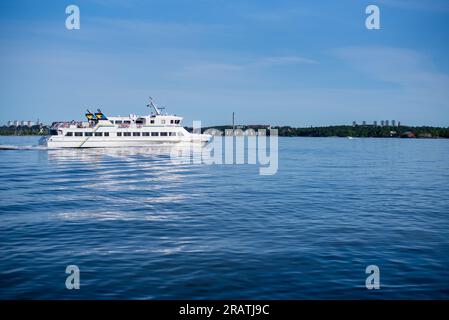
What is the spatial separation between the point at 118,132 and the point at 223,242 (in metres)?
82.3

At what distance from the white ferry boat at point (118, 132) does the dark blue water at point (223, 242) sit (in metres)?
63.3

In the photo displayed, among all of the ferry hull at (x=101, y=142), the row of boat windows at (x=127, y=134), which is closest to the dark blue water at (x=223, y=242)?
the ferry hull at (x=101, y=142)

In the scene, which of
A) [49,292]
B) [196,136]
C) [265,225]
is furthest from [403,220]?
[196,136]

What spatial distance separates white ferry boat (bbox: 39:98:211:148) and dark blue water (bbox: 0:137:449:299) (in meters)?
63.3

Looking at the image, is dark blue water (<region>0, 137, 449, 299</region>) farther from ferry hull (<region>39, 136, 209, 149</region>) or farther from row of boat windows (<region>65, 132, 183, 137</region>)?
row of boat windows (<region>65, 132, 183, 137</region>)

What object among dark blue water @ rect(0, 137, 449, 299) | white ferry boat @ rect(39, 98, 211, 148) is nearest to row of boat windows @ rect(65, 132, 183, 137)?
white ferry boat @ rect(39, 98, 211, 148)

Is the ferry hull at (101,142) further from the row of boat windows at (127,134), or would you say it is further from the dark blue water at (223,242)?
the dark blue water at (223,242)

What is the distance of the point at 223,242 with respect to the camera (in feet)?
49.1

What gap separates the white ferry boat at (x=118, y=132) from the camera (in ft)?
294

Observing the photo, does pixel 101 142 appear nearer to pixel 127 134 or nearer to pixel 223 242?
pixel 127 134

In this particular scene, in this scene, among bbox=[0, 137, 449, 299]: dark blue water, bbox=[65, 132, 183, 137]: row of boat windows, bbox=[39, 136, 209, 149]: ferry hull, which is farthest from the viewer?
bbox=[65, 132, 183, 137]: row of boat windows

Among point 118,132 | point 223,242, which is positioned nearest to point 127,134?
point 118,132

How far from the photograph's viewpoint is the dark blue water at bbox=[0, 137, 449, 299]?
421 inches

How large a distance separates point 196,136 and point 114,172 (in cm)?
5844
